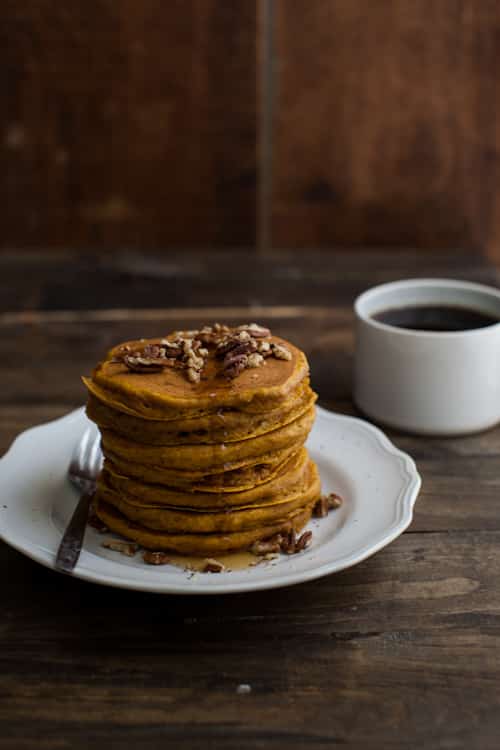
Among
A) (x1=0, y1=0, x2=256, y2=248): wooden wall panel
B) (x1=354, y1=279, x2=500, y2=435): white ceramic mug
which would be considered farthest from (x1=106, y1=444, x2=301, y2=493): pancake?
(x1=0, y1=0, x2=256, y2=248): wooden wall panel

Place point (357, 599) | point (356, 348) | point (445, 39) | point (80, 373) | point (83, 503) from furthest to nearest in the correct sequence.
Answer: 1. point (445, 39)
2. point (80, 373)
3. point (356, 348)
4. point (83, 503)
5. point (357, 599)

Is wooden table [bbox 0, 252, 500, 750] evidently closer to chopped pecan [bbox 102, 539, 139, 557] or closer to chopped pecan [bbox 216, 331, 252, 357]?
chopped pecan [bbox 102, 539, 139, 557]

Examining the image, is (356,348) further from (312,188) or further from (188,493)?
(312,188)

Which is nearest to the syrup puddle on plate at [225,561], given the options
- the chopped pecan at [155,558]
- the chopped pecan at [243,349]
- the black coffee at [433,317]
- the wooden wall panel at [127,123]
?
the chopped pecan at [155,558]

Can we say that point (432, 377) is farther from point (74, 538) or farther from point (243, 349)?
point (74, 538)

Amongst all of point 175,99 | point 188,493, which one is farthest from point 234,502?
point 175,99

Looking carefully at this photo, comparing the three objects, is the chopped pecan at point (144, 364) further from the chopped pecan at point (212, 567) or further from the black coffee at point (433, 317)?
the black coffee at point (433, 317)
